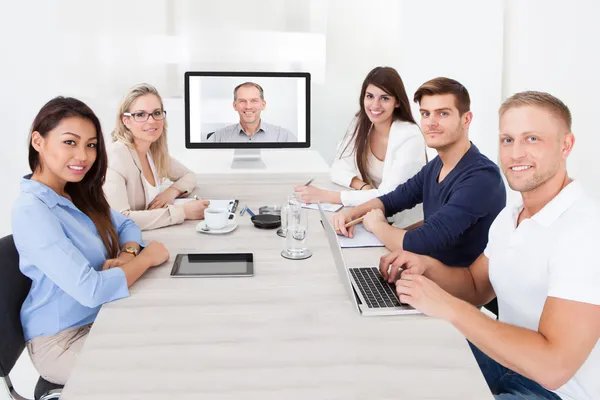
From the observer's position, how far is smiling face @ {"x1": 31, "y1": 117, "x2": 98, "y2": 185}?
1.50 m

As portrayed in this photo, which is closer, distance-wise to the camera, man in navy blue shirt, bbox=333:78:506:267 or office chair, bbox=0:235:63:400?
office chair, bbox=0:235:63:400

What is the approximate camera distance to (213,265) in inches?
63.0

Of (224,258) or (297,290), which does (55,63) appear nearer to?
(224,258)

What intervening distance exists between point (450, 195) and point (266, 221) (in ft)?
2.18

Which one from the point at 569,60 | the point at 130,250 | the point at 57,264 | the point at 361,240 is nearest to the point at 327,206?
the point at 361,240

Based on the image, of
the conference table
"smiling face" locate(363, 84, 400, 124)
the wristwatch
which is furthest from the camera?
"smiling face" locate(363, 84, 400, 124)

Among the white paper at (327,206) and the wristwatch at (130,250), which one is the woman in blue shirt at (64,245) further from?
the white paper at (327,206)

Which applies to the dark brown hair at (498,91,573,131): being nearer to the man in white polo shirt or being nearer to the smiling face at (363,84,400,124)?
the man in white polo shirt

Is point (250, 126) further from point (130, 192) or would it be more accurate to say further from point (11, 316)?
point (11, 316)

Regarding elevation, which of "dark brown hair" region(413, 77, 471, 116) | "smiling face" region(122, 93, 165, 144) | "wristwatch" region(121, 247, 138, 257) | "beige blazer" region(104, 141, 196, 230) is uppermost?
"dark brown hair" region(413, 77, 471, 116)

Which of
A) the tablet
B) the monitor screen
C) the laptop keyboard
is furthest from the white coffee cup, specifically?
the monitor screen

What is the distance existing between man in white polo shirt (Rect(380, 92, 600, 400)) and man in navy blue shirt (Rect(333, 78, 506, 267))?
0.27 metres

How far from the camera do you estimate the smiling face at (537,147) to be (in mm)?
1331

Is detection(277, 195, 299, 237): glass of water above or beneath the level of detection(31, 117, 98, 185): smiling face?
beneath
